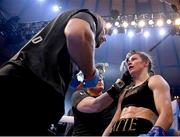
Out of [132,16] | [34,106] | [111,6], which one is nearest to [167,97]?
[34,106]

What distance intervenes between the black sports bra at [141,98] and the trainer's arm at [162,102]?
0.06m

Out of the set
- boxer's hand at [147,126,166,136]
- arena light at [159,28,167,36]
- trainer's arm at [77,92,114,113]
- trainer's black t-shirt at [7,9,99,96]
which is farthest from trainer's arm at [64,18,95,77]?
arena light at [159,28,167,36]

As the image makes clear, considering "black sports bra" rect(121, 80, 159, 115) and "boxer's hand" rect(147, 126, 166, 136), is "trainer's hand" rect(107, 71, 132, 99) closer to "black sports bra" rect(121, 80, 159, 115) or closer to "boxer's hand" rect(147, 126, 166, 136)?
"black sports bra" rect(121, 80, 159, 115)

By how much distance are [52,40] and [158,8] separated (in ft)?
26.0

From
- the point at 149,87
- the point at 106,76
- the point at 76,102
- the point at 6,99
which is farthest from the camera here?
the point at 106,76

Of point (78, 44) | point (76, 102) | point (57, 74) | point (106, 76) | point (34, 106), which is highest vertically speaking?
point (78, 44)

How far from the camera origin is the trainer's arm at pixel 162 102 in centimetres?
188

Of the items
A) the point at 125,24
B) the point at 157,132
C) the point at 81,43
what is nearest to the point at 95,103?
the point at 157,132

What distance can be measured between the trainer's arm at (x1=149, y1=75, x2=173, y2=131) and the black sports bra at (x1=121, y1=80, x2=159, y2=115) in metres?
0.06

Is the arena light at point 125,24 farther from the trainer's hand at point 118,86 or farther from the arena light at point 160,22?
the trainer's hand at point 118,86

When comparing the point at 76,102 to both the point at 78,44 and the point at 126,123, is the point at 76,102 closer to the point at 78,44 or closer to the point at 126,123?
the point at 126,123

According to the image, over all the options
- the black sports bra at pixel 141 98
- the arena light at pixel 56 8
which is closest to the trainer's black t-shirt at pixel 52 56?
the black sports bra at pixel 141 98

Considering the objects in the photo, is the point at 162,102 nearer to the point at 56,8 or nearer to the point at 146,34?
the point at 56,8

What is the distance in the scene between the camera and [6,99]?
1084 millimetres
